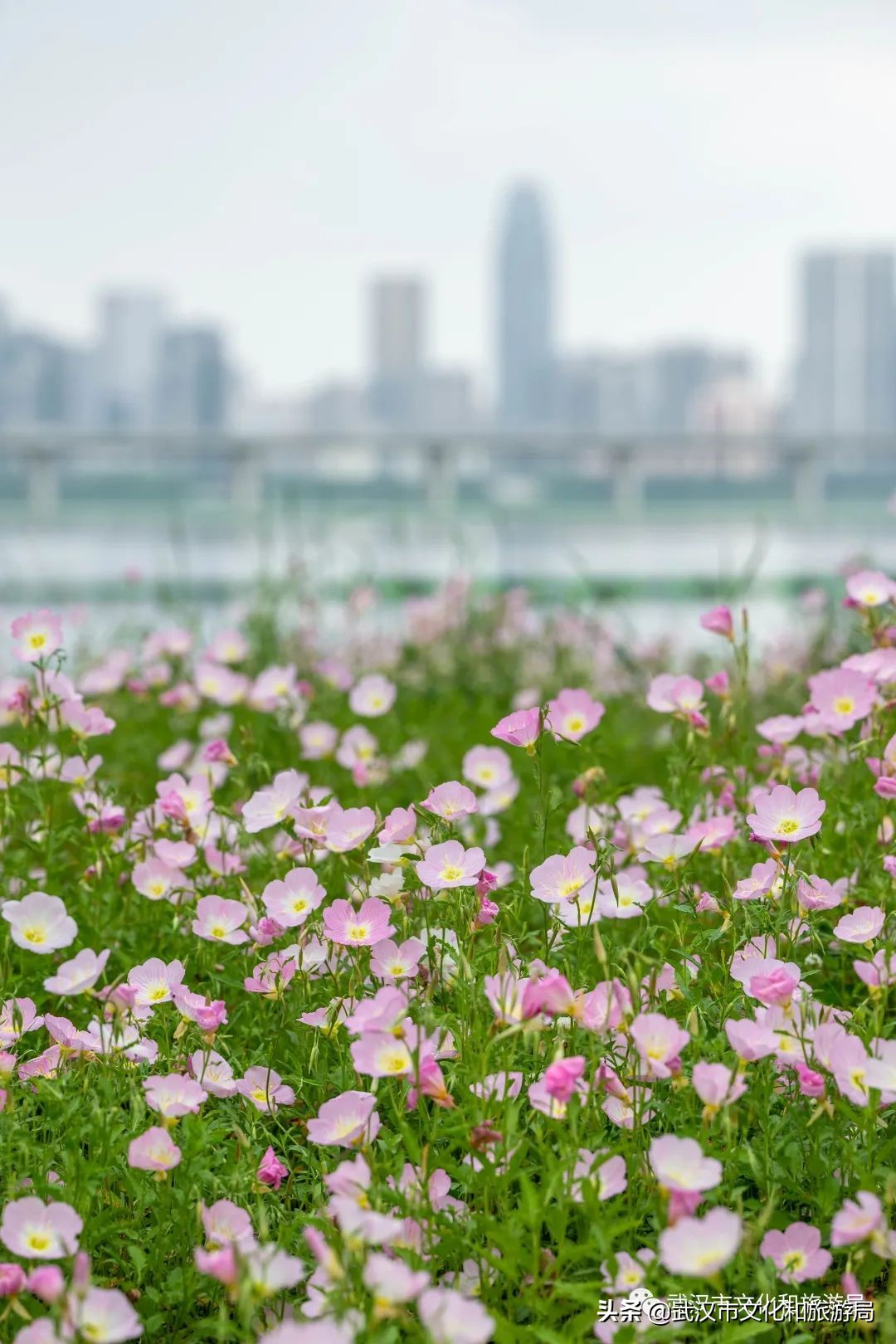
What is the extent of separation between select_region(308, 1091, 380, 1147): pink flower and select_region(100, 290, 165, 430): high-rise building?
100 ft

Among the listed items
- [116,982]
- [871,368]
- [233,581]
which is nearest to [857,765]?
[116,982]

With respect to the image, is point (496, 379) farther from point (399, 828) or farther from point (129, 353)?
point (399, 828)

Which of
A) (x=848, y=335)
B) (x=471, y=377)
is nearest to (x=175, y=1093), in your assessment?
(x=471, y=377)

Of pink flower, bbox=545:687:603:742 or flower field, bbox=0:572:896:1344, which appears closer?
flower field, bbox=0:572:896:1344

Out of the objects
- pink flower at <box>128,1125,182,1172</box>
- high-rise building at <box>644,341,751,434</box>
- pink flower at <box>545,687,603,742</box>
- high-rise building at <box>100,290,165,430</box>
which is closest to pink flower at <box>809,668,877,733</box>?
pink flower at <box>545,687,603,742</box>

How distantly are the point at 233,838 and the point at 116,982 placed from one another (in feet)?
1.88

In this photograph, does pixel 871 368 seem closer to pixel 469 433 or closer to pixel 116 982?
pixel 469 433

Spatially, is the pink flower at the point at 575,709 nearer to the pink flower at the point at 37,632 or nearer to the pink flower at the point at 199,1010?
the pink flower at the point at 199,1010

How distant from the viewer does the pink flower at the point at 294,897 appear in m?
1.35

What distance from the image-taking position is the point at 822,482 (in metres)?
8.20

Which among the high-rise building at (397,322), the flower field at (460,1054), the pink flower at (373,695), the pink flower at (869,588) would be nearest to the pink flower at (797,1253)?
the flower field at (460,1054)

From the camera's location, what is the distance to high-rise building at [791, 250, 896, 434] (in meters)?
78.4

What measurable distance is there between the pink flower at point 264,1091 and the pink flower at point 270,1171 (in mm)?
78

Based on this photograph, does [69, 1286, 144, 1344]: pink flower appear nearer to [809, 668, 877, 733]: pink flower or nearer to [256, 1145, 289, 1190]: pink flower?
[256, 1145, 289, 1190]: pink flower
